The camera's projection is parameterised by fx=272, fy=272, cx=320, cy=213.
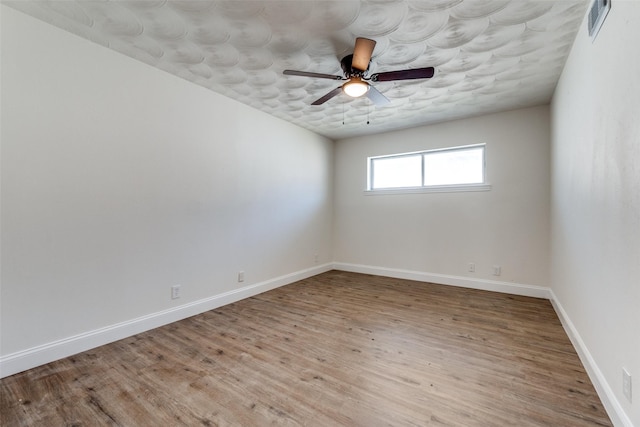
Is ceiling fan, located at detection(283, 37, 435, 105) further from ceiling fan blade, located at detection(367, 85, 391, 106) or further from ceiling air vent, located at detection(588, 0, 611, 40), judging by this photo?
ceiling air vent, located at detection(588, 0, 611, 40)

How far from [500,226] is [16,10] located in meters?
5.18

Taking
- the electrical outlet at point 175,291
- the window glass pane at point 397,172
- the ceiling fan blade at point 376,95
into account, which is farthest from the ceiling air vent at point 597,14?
the electrical outlet at point 175,291

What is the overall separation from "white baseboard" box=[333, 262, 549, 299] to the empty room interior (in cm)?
3

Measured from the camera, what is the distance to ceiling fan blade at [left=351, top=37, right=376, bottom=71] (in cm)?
190

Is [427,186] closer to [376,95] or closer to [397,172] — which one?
[397,172]

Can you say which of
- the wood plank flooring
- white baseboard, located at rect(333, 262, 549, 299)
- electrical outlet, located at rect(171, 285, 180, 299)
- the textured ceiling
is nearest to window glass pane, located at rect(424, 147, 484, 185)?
the textured ceiling

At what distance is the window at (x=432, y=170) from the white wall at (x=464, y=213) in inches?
4.6

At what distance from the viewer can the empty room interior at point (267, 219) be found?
1.54 m

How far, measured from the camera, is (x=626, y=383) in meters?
1.30

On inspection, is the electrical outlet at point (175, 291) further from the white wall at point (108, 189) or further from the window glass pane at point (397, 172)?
the window glass pane at point (397, 172)

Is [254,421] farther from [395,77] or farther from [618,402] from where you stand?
[395,77]

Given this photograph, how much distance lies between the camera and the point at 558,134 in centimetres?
293

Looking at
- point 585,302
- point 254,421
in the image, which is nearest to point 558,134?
point 585,302

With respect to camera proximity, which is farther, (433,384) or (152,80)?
(152,80)
